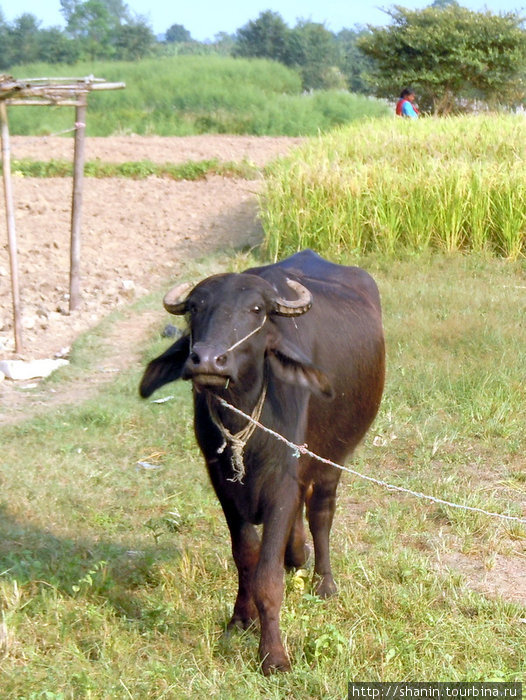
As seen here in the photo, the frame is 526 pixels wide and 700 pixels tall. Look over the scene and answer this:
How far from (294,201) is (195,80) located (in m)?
13.9

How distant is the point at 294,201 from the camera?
970 cm

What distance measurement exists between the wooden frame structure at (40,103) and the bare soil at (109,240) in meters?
0.48

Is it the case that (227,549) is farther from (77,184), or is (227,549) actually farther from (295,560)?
(77,184)

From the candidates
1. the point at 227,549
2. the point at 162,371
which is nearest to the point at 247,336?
the point at 162,371

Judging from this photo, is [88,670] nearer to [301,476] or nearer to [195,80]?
[301,476]

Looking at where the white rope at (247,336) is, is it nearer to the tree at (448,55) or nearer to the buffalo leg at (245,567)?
the buffalo leg at (245,567)

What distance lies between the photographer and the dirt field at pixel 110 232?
8.68m

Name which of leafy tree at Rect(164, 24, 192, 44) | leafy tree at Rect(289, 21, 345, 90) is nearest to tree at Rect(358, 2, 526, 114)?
leafy tree at Rect(289, 21, 345, 90)

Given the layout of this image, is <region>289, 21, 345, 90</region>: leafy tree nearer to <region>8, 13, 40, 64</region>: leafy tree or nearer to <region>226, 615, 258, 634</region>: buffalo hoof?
<region>8, 13, 40, 64</region>: leafy tree

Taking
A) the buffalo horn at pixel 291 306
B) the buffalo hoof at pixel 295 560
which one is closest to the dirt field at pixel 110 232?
the buffalo hoof at pixel 295 560

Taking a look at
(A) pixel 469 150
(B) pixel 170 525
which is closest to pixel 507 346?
(B) pixel 170 525

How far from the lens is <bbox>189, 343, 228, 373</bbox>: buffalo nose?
2715 millimetres

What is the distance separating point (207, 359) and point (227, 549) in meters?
1.50

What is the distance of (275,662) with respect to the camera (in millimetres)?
3066
